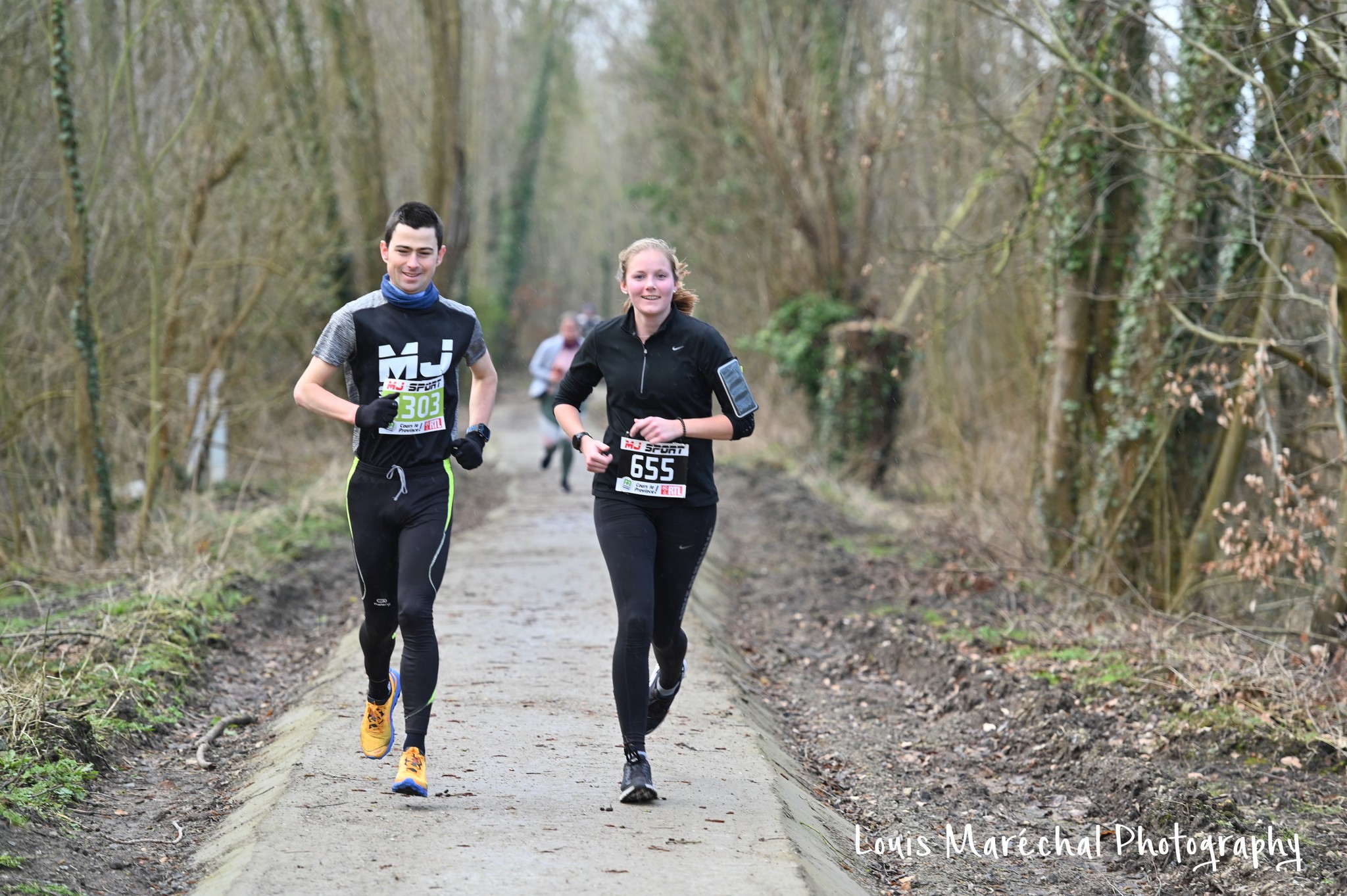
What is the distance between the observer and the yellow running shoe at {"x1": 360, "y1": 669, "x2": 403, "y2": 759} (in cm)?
534

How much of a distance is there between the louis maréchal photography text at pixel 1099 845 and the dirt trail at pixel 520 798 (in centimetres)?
47

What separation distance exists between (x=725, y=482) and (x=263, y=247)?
7807mm

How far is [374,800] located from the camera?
16.8 feet

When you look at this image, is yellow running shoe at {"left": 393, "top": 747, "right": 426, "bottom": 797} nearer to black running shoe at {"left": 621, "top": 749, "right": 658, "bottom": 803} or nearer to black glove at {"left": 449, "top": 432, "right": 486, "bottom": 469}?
black running shoe at {"left": 621, "top": 749, "right": 658, "bottom": 803}

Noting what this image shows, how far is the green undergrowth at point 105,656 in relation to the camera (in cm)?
558

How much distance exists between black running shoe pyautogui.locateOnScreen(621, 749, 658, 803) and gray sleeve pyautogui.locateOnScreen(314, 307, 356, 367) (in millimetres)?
1930

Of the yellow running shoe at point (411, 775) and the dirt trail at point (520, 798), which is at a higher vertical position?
the yellow running shoe at point (411, 775)

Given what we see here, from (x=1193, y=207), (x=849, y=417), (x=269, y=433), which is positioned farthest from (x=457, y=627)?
(x=849, y=417)

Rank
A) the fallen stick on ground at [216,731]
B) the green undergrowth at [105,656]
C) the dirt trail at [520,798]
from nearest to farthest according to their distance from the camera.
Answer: the dirt trail at [520,798], the green undergrowth at [105,656], the fallen stick on ground at [216,731]

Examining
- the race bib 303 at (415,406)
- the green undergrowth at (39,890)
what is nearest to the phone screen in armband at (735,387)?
the race bib 303 at (415,406)

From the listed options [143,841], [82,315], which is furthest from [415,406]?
[82,315]

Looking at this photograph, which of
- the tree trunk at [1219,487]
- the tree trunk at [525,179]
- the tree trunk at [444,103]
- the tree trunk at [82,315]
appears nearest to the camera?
the tree trunk at [82,315]

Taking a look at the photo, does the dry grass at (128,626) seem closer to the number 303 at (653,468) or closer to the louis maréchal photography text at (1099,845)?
the number 303 at (653,468)

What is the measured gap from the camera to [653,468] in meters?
5.10
